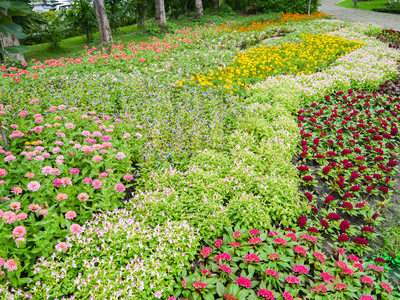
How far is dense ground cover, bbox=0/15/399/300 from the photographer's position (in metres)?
2.46

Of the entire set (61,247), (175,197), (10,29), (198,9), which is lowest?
(175,197)

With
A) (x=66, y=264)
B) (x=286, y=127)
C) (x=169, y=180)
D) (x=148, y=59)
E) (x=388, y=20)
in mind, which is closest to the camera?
(x=66, y=264)

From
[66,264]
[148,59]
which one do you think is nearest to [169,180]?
[66,264]

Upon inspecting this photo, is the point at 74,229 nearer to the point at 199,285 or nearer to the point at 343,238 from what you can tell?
the point at 199,285

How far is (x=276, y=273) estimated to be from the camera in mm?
2504

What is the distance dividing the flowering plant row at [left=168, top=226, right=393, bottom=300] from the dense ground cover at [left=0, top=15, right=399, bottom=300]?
0.02 m

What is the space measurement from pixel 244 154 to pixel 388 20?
2363 cm

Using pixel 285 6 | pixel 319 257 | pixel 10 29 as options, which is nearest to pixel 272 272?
pixel 319 257

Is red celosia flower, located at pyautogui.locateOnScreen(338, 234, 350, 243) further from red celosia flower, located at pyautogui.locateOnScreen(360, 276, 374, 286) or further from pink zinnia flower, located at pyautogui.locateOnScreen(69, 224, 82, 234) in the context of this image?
pink zinnia flower, located at pyautogui.locateOnScreen(69, 224, 82, 234)

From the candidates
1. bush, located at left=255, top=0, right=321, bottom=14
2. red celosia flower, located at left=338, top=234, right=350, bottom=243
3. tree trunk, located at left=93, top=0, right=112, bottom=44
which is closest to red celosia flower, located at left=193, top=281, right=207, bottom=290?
red celosia flower, located at left=338, top=234, right=350, bottom=243

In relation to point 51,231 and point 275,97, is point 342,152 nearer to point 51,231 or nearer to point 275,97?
point 275,97

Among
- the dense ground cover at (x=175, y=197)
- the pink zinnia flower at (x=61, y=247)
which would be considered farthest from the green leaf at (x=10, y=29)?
the pink zinnia flower at (x=61, y=247)

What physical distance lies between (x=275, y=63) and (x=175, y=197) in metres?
6.54

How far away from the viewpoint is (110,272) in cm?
→ 246
